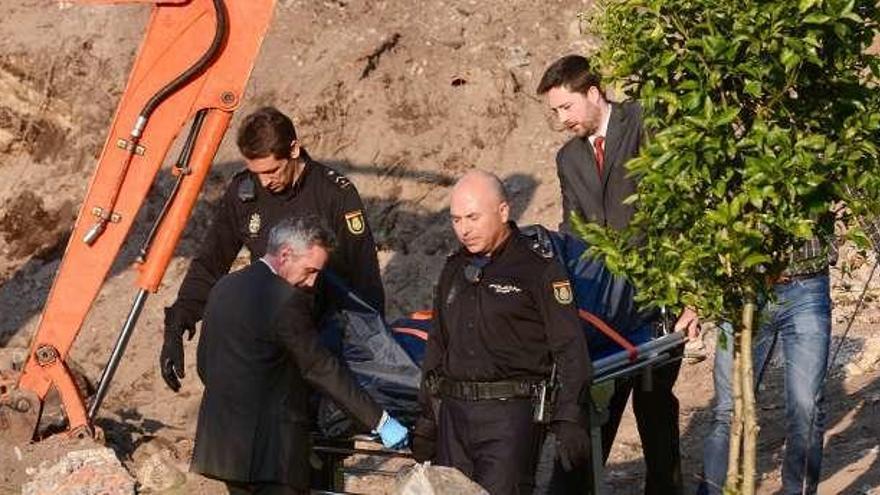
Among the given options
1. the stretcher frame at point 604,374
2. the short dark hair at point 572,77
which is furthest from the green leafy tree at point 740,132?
the short dark hair at point 572,77

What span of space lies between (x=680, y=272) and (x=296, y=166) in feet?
9.08

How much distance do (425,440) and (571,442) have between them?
2.23 ft

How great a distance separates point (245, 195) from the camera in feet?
31.3

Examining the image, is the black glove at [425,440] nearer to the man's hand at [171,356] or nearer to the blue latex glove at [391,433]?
the blue latex glove at [391,433]

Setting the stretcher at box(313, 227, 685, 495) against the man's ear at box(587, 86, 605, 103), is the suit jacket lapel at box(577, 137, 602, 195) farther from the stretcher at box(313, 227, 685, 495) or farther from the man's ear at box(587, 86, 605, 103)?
the stretcher at box(313, 227, 685, 495)

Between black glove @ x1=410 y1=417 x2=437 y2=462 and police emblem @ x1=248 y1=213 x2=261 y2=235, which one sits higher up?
police emblem @ x1=248 y1=213 x2=261 y2=235

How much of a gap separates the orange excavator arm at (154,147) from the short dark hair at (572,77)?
9.41 ft

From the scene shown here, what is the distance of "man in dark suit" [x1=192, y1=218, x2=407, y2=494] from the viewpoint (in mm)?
8273

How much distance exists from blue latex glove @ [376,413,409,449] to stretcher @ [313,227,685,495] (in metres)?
0.27

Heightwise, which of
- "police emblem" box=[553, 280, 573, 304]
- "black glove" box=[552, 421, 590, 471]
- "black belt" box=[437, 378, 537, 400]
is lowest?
"black glove" box=[552, 421, 590, 471]

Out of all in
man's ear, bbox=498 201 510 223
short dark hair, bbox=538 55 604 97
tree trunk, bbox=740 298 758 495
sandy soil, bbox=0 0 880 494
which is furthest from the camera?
sandy soil, bbox=0 0 880 494

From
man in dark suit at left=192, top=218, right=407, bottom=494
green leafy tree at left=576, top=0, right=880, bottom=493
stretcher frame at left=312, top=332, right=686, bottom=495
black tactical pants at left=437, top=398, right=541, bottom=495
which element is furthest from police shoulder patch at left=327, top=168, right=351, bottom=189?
green leafy tree at left=576, top=0, right=880, bottom=493

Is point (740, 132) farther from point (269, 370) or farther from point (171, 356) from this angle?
point (171, 356)

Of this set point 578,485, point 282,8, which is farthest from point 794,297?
point 282,8
